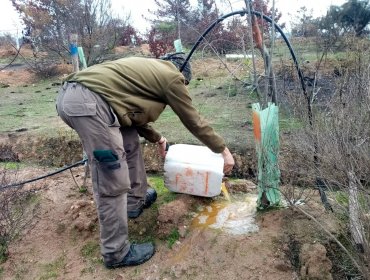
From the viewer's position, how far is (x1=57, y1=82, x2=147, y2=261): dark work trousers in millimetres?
2410

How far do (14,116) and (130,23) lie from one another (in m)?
11.4

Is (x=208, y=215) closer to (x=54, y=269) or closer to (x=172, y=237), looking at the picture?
(x=172, y=237)

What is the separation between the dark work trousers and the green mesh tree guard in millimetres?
995

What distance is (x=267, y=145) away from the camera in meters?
2.73

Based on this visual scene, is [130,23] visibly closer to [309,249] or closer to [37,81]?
[37,81]

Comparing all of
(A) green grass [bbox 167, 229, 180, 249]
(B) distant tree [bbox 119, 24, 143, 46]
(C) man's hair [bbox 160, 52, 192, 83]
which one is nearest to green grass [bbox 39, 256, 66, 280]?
(A) green grass [bbox 167, 229, 180, 249]

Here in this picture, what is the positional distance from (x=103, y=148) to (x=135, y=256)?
0.90m

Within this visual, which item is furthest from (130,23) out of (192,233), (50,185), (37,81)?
(192,233)

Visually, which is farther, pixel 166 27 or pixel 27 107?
pixel 166 27

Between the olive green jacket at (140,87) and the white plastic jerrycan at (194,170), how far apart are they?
462mm

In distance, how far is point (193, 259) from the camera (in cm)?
275

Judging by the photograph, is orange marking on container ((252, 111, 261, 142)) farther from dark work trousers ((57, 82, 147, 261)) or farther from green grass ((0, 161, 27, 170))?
green grass ((0, 161, 27, 170))

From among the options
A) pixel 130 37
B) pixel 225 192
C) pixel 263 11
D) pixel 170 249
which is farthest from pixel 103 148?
pixel 130 37

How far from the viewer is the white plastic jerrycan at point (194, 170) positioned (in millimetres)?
3049
